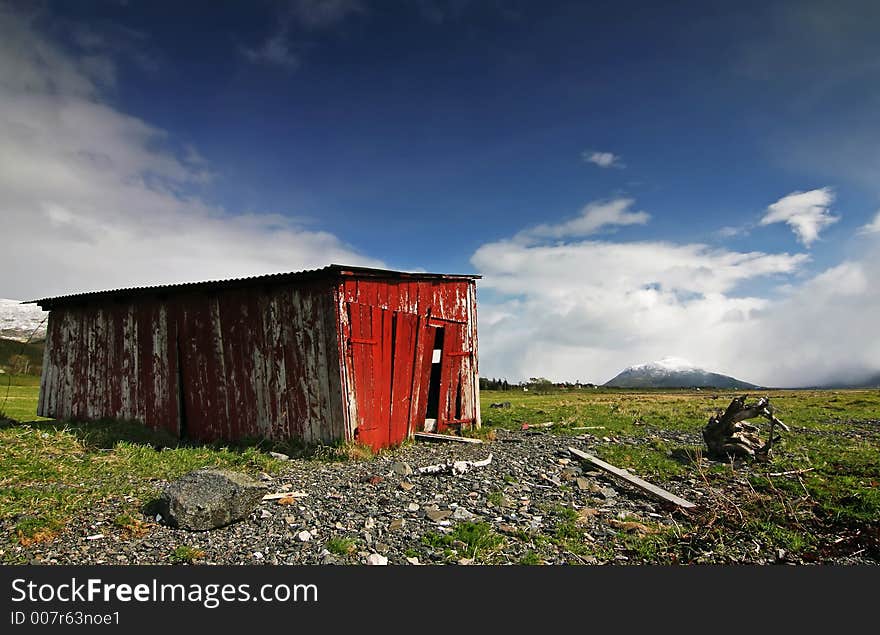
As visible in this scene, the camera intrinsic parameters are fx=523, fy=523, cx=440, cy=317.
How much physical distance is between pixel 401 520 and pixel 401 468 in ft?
8.94

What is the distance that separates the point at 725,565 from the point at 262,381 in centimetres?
987

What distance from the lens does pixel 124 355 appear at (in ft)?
49.5

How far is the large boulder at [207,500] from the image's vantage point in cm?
640

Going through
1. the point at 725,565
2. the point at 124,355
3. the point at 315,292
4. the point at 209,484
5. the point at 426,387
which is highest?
the point at 315,292

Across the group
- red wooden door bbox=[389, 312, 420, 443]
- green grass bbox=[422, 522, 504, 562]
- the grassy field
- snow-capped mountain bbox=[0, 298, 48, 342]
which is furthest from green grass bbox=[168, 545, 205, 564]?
snow-capped mountain bbox=[0, 298, 48, 342]

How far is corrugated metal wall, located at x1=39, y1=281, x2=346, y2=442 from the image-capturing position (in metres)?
11.4

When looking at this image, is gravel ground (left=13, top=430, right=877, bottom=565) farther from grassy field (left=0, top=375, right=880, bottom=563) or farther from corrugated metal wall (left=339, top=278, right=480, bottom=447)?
corrugated metal wall (left=339, top=278, right=480, bottom=447)

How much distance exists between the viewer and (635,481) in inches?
346

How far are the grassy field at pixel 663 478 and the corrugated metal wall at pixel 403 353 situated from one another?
1839mm

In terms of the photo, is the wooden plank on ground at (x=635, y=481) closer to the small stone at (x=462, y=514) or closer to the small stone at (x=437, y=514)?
the small stone at (x=462, y=514)

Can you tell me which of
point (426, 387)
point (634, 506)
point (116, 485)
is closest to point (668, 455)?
point (634, 506)

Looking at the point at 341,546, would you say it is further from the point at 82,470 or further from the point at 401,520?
the point at 82,470

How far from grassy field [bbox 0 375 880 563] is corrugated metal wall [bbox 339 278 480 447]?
1839mm

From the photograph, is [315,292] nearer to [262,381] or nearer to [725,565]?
[262,381]
